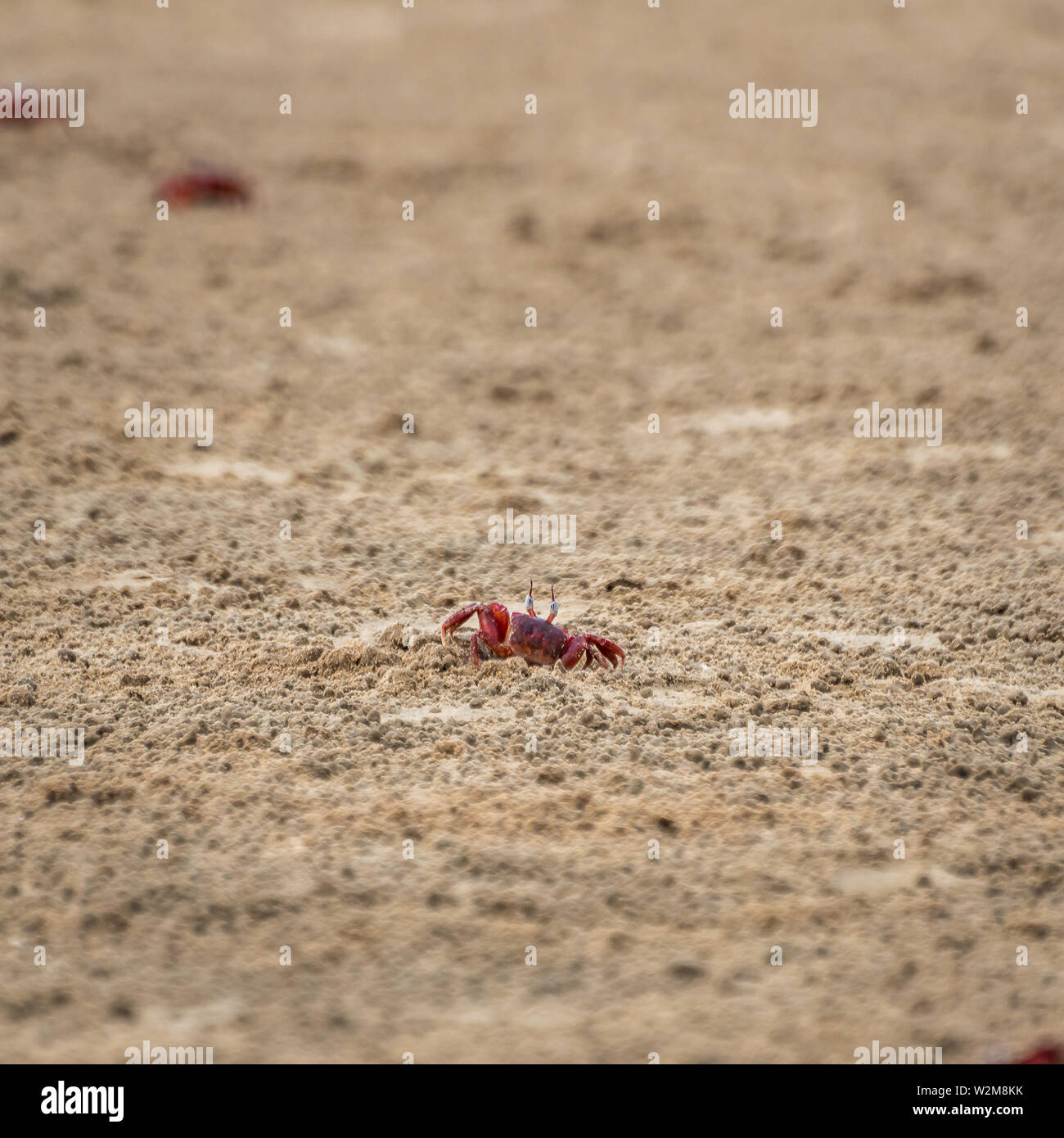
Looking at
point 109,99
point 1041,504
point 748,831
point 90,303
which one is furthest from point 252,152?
point 748,831

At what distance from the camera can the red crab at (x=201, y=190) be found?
417 inches

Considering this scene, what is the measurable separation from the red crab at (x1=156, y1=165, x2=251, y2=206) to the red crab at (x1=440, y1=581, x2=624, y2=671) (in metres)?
6.77

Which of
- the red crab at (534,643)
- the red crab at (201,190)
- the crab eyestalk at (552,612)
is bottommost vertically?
the red crab at (534,643)

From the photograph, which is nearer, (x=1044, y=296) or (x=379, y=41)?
(x=1044, y=296)

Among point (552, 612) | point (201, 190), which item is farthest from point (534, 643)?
point (201, 190)

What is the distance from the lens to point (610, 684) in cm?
498

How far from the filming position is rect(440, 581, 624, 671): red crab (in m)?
5.07

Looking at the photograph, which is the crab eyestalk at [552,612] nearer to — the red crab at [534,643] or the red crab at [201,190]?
the red crab at [534,643]

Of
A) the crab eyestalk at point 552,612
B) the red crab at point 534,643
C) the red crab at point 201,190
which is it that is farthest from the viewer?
the red crab at point 201,190

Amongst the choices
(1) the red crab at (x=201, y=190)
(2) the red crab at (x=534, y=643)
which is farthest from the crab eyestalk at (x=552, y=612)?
(1) the red crab at (x=201, y=190)

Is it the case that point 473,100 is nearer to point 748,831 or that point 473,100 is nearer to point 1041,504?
point 1041,504

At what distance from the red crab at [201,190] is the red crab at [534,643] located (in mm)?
6768

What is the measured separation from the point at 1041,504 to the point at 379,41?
446 inches
